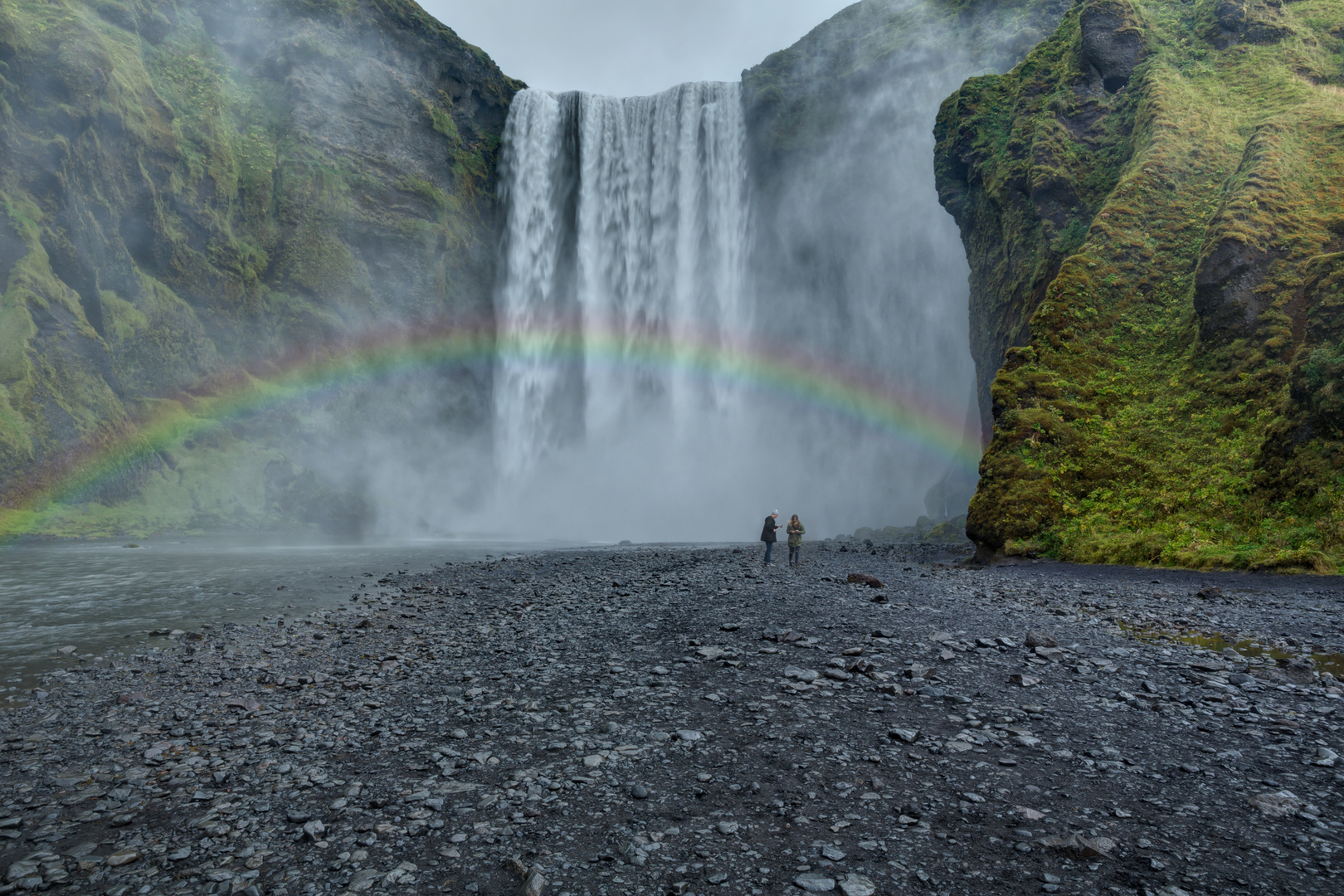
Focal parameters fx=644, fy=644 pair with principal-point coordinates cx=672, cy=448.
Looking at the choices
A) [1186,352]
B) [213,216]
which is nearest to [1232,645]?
[1186,352]

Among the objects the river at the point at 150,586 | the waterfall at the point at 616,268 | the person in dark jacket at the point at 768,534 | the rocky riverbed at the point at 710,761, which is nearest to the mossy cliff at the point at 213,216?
Answer: the waterfall at the point at 616,268

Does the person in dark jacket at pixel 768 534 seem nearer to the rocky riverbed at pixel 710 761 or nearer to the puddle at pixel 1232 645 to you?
the rocky riverbed at pixel 710 761

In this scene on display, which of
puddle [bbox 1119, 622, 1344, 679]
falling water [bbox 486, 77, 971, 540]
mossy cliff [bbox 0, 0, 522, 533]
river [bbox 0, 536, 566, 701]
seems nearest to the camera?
puddle [bbox 1119, 622, 1344, 679]

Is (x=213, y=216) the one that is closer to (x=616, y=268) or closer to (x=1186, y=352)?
(x=616, y=268)

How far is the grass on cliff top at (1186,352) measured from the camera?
15.1m

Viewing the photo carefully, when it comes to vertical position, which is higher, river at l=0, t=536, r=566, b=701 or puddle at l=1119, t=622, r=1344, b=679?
puddle at l=1119, t=622, r=1344, b=679

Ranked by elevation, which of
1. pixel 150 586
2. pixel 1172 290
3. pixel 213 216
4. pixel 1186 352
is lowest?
pixel 150 586

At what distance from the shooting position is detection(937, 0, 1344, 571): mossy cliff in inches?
586

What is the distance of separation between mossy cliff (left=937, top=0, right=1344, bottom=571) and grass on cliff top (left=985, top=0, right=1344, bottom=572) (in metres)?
0.06

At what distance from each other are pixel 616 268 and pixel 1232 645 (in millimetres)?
48419

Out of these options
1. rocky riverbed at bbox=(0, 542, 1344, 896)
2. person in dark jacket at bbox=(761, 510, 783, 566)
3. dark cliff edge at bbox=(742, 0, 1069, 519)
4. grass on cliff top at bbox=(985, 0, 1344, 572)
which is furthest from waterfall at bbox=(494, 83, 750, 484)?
rocky riverbed at bbox=(0, 542, 1344, 896)

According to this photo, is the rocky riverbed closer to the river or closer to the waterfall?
the river

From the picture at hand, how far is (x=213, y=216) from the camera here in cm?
4531

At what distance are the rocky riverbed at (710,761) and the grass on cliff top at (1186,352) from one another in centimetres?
554
